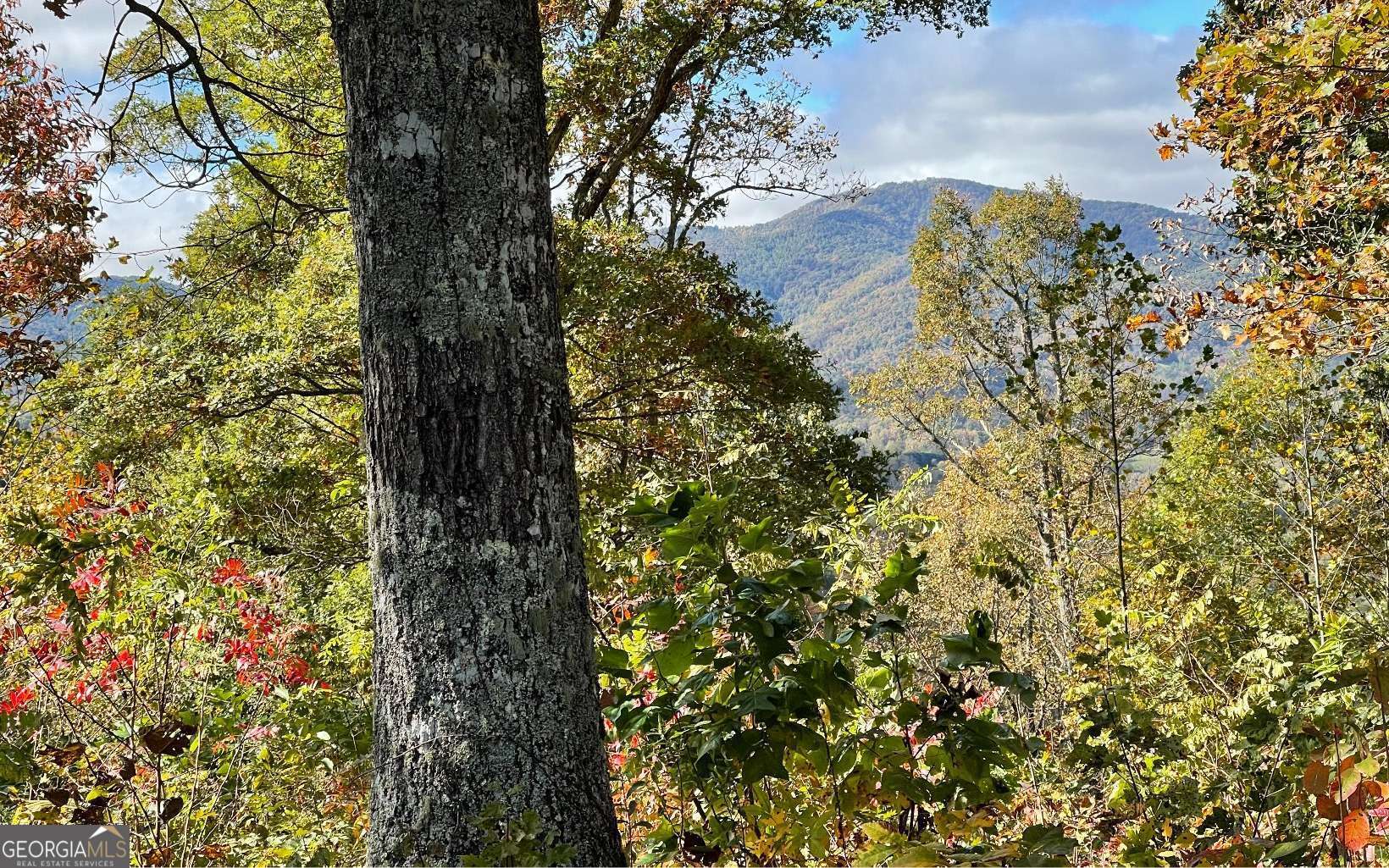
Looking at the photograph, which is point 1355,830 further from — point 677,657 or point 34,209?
point 34,209

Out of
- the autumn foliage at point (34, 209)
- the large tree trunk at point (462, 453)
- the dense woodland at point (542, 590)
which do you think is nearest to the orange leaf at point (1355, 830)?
the dense woodland at point (542, 590)

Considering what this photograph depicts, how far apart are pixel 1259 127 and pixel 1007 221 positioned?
1835cm

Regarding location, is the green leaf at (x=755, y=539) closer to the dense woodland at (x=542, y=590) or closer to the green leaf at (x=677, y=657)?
the dense woodland at (x=542, y=590)

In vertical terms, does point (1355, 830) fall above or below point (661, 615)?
below

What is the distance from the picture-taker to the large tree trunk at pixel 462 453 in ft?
5.35

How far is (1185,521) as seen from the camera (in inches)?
579

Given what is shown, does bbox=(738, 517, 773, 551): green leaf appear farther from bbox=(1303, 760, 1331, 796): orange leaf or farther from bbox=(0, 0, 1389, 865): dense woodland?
bbox=(1303, 760, 1331, 796): orange leaf

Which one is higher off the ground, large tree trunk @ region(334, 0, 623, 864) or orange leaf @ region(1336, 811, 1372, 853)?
large tree trunk @ region(334, 0, 623, 864)

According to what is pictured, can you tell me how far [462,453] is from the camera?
168 centimetres

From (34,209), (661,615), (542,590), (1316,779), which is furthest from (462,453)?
(34,209)

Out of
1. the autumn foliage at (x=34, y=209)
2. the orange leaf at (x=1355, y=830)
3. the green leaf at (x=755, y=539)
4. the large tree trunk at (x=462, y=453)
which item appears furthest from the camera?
the autumn foliage at (x=34, y=209)

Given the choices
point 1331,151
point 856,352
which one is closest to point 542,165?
point 1331,151

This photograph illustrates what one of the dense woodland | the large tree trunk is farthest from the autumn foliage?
the large tree trunk

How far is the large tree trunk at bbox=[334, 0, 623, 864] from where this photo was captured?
163 cm
